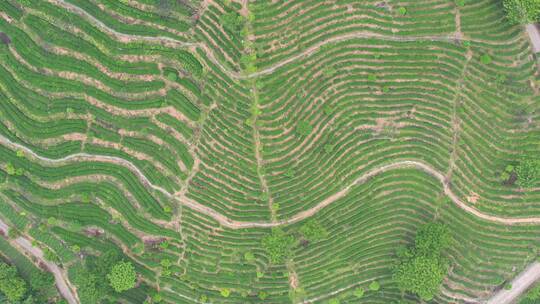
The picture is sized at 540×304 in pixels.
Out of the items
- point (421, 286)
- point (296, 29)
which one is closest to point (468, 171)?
point (421, 286)

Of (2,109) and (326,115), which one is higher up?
(326,115)

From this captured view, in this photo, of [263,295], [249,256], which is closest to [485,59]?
[249,256]

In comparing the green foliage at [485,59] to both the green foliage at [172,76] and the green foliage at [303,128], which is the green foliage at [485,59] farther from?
the green foliage at [172,76]

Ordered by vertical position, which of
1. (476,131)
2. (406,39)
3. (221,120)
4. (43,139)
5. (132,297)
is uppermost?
(406,39)

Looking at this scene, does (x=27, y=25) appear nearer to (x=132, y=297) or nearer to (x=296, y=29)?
(x=296, y=29)

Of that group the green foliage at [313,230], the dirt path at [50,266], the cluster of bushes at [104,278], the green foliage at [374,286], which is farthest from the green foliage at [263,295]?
the dirt path at [50,266]
